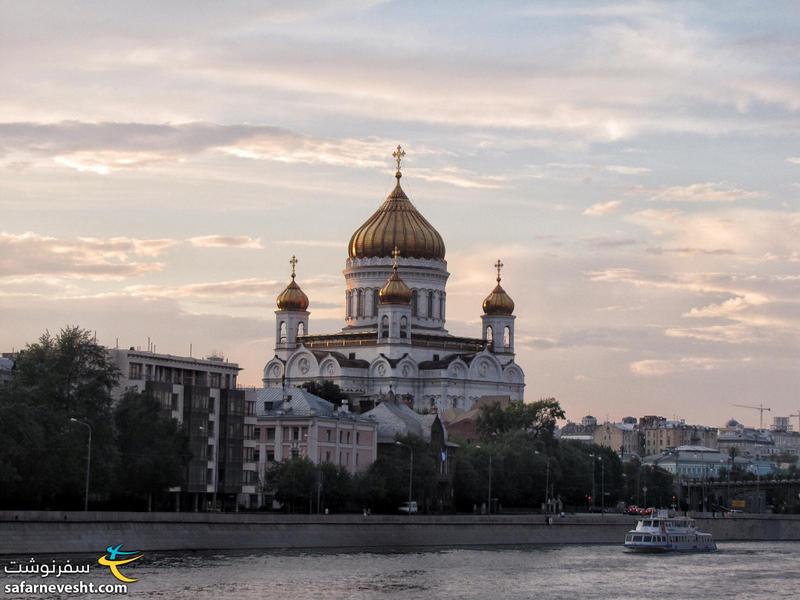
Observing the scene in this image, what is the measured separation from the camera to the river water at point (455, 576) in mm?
73000

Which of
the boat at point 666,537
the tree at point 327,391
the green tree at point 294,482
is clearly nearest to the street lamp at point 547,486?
the boat at point 666,537

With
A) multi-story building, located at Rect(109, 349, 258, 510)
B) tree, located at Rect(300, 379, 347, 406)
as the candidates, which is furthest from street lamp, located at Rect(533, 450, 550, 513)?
multi-story building, located at Rect(109, 349, 258, 510)

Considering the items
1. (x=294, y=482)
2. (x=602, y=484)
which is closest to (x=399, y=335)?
(x=602, y=484)

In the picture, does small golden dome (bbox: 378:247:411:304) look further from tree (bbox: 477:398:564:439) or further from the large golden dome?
tree (bbox: 477:398:564:439)

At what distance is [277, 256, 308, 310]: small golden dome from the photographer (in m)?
182

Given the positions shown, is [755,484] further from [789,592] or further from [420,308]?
[789,592]

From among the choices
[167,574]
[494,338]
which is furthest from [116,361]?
[494,338]

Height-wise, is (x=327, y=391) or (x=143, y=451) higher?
(x=327, y=391)

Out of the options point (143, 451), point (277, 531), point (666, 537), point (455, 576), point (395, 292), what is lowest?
point (455, 576)

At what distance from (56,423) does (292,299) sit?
306 feet

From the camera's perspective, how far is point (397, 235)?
589 ft

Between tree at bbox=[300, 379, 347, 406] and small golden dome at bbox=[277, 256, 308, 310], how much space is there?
62.1 ft

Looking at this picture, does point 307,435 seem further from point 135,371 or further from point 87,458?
point 87,458

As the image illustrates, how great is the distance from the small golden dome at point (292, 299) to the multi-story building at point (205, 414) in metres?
Answer: 70.4
